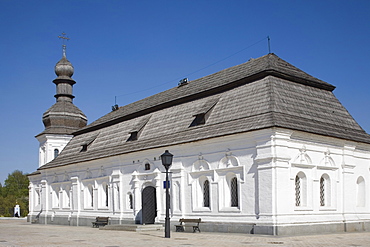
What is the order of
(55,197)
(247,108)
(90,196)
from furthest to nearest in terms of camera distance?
(55,197), (90,196), (247,108)

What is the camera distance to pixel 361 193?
25.7 metres

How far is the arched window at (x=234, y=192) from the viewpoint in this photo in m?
23.6

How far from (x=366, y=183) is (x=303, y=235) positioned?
6693mm

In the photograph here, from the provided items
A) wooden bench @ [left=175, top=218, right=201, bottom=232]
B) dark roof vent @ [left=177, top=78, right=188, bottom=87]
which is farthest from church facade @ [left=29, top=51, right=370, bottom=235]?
wooden bench @ [left=175, top=218, right=201, bottom=232]

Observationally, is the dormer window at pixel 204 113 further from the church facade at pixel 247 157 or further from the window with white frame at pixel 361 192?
the window with white frame at pixel 361 192

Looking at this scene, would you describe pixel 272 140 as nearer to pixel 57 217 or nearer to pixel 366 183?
pixel 366 183

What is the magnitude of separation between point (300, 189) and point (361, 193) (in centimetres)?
494

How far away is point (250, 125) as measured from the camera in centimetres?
2195

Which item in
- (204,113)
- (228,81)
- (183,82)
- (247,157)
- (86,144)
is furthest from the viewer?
(86,144)

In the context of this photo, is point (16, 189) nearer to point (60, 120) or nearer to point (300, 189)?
point (60, 120)

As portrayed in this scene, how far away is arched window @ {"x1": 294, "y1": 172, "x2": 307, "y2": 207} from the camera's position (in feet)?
74.0

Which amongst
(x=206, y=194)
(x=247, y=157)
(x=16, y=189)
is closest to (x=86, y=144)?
(x=206, y=194)

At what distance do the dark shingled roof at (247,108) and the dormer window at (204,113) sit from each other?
152 millimetres

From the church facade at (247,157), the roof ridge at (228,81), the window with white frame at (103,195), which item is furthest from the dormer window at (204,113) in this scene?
the window with white frame at (103,195)
